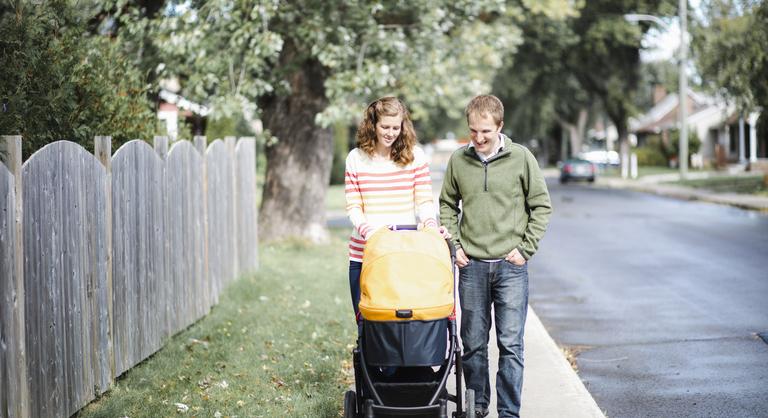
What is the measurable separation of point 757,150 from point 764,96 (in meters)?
29.7

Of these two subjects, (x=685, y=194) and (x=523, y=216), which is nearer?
(x=523, y=216)

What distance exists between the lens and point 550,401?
20.5ft

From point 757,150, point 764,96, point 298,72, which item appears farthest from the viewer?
point 757,150

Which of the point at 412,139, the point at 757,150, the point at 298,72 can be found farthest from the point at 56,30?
the point at 757,150

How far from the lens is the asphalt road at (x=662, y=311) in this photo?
268 inches

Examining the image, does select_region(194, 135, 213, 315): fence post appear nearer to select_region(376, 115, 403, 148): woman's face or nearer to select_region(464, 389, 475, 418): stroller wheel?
select_region(376, 115, 403, 148): woman's face

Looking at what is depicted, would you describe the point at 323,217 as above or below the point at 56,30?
below

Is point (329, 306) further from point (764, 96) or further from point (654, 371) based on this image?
point (764, 96)

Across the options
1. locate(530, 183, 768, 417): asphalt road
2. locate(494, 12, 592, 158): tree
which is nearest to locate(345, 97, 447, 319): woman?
locate(530, 183, 768, 417): asphalt road

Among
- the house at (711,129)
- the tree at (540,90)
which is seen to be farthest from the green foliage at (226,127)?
the house at (711,129)

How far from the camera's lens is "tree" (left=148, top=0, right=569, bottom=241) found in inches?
512

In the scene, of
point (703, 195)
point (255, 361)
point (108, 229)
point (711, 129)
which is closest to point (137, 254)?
point (108, 229)

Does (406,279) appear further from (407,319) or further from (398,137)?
(398,137)

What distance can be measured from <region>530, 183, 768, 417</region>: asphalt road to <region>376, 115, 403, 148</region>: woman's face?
2.32 meters
